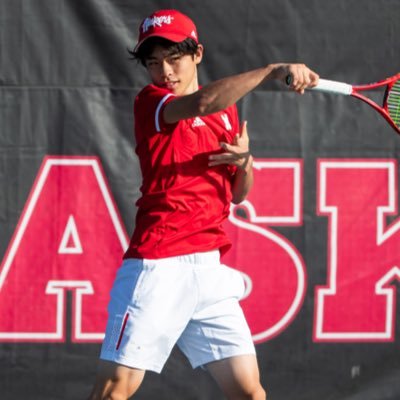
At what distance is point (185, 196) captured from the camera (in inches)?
138

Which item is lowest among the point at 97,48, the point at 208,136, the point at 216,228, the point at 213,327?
the point at 213,327

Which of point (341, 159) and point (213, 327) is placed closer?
point (213, 327)

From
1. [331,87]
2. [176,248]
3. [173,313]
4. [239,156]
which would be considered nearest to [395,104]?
[331,87]

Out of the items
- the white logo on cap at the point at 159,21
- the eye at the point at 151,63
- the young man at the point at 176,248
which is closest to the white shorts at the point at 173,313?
the young man at the point at 176,248

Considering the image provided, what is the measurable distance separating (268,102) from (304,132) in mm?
196

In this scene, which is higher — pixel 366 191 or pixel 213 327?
pixel 366 191

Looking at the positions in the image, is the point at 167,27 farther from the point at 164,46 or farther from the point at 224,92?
the point at 224,92

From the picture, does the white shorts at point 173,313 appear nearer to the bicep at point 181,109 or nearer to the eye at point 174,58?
the bicep at point 181,109

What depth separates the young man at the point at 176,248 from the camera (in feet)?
11.3

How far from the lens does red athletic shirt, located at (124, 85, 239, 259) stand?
3.48m

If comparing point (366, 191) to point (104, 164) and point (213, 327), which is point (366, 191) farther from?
point (213, 327)

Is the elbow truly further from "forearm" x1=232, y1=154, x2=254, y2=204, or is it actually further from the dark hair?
"forearm" x1=232, y1=154, x2=254, y2=204

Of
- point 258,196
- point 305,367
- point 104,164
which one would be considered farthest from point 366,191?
point 104,164

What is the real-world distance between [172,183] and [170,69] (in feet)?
1.19
